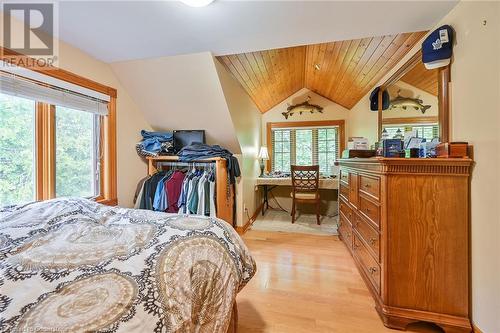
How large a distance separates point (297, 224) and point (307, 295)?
1860 mm

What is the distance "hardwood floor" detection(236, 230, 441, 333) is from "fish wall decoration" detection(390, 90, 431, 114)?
1.61 metres

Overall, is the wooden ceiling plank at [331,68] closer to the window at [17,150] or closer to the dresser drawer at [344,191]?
the dresser drawer at [344,191]

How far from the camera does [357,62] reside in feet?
8.50

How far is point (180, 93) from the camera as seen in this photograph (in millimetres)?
2535

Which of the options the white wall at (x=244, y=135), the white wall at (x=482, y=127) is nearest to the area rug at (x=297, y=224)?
the white wall at (x=244, y=135)

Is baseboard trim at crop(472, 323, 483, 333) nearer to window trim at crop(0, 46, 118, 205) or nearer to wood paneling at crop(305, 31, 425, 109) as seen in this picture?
wood paneling at crop(305, 31, 425, 109)

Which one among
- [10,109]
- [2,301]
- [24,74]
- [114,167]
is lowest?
[2,301]

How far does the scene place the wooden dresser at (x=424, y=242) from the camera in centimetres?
134

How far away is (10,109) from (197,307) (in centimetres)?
195

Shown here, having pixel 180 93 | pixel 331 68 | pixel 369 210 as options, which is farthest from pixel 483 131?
pixel 180 93

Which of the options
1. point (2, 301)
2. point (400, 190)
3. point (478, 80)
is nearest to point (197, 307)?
point (2, 301)

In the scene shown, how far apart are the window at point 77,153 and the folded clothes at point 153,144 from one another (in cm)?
51

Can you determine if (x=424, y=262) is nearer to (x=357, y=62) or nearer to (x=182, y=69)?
(x=357, y=62)

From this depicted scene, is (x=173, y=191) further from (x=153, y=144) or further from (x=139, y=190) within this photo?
(x=153, y=144)
